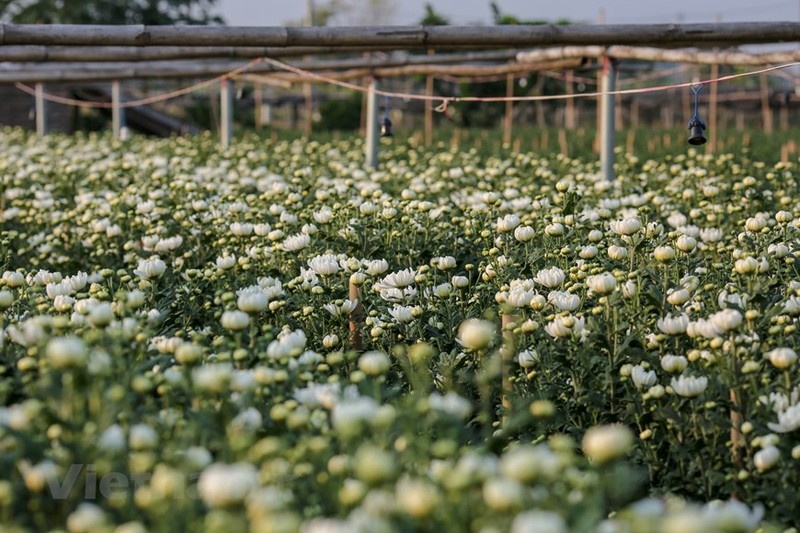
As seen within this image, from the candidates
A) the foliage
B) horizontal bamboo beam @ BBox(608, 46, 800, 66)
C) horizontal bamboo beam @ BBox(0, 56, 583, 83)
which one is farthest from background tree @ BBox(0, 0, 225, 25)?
horizontal bamboo beam @ BBox(608, 46, 800, 66)

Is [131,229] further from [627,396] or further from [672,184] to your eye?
[672,184]

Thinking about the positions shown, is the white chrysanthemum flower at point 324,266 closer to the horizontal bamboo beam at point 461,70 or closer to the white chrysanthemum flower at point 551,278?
the white chrysanthemum flower at point 551,278

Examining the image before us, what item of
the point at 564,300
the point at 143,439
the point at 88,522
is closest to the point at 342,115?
the point at 564,300

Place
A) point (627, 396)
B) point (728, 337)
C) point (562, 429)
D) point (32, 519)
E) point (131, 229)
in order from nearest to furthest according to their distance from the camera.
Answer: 1. point (32, 519)
2. point (728, 337)
3. point (627, 396)
4. point (562, 429)
5. point (131, 229)

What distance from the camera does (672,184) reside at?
6.45 meters

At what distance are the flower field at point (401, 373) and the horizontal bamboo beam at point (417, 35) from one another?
91 centimetres

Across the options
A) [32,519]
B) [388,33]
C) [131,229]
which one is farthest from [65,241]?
[32,519]

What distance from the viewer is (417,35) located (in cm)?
571

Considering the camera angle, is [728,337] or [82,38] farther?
[82,38]

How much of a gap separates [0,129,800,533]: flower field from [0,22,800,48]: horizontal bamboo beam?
2.99 ft

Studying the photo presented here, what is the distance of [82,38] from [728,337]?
4.29m

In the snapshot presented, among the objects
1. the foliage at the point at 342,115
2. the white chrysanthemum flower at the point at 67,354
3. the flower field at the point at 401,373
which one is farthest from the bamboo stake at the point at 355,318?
the foliage at the point at 342,115

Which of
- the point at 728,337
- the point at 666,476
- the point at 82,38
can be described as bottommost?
the point at 666,476

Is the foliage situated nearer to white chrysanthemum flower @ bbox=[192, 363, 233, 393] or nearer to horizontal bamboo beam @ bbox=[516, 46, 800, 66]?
horizontal bamboo beam @ bbox=[516, 46, 800, 66]
